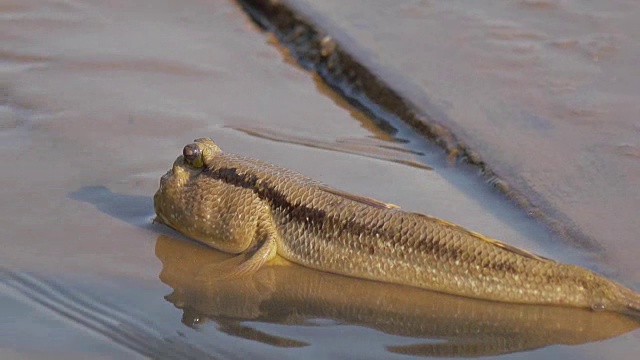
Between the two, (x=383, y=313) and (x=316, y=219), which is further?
(x=316, y=219)

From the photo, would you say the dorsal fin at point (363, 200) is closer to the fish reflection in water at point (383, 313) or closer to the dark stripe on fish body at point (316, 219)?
the dark stripe on fish body at point (316, 219)

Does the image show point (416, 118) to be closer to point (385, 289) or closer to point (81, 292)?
point (385, 289)

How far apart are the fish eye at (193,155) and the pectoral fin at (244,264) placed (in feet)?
1.27

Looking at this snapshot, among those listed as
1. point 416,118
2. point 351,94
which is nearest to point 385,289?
point 416,118

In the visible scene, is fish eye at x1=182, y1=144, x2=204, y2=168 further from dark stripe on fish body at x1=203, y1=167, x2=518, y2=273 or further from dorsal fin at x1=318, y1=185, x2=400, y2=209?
dorsal fin at x1=318, y1=185, x2=400, y2=209

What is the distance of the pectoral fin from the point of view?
3738 millimetres

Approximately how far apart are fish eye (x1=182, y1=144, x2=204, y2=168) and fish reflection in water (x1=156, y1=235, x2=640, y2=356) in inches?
15.5

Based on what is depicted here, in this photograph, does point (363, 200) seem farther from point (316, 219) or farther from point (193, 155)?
point (193, 155)

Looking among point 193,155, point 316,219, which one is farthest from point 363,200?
point 193,155

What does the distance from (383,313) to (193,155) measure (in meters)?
0.96

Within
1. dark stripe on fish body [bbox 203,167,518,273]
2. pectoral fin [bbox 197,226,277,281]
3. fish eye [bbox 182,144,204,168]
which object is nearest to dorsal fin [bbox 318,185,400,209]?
dark stripe on fish body [bbox 203,167,518,273]

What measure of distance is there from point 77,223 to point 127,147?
724 mm

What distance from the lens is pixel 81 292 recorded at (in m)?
3.56

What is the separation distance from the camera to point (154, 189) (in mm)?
4340
